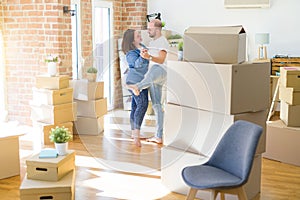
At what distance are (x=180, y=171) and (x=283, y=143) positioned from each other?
4.90 ft

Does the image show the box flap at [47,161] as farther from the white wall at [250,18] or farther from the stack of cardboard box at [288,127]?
the white wall at [250,18]

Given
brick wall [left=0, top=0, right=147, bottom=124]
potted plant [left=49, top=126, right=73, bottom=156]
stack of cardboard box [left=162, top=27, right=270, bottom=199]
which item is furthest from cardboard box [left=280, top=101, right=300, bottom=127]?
brick wall [left=0, top=0, right=147, bottom=124]

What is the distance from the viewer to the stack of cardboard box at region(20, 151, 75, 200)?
10.3 ft

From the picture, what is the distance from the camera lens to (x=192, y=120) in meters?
3.46

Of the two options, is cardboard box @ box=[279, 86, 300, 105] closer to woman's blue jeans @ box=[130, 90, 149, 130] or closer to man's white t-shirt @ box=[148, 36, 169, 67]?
man's white t-shirt @ box=[148, 36, 169, 67]

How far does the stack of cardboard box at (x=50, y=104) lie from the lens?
16.8ft

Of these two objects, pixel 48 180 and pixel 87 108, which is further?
pixel 87 108

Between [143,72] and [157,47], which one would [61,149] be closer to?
[143,72]

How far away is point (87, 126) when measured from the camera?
5566 mm

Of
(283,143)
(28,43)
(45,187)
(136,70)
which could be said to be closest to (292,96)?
(283,143)

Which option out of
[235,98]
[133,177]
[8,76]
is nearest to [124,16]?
[8,76]

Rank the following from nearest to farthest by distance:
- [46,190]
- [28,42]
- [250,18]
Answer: [46,190] → [28,42] → [250,18]

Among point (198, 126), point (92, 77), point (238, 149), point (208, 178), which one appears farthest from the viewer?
point (92, 77)

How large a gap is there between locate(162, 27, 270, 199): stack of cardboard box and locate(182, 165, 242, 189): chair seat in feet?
1.60
